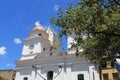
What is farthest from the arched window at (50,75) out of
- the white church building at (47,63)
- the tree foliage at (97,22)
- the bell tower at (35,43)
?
the tree foliage at (97,22)

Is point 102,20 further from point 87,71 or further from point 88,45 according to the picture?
point 87,71

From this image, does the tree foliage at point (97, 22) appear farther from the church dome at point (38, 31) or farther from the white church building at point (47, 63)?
the church dome at point (38, 31)

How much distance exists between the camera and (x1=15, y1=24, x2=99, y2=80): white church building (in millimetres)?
30797

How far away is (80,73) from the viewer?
3077 cm

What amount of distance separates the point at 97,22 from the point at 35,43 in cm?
2484

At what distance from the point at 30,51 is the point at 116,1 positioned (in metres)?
25.9

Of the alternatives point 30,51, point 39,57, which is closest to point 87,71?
point 39,57

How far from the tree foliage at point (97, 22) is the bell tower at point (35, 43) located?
70.9 ft

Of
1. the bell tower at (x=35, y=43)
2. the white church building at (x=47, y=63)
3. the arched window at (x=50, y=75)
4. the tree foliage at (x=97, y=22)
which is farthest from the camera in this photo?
the bell tower at (x=35, y=43)

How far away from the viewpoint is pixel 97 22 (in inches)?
567

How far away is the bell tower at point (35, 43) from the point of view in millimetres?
37000

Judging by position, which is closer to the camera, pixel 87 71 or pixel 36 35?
pixel 87 71

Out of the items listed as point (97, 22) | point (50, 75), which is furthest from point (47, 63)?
point (97, 22)

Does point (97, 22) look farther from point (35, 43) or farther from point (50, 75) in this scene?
point (35, 43)
